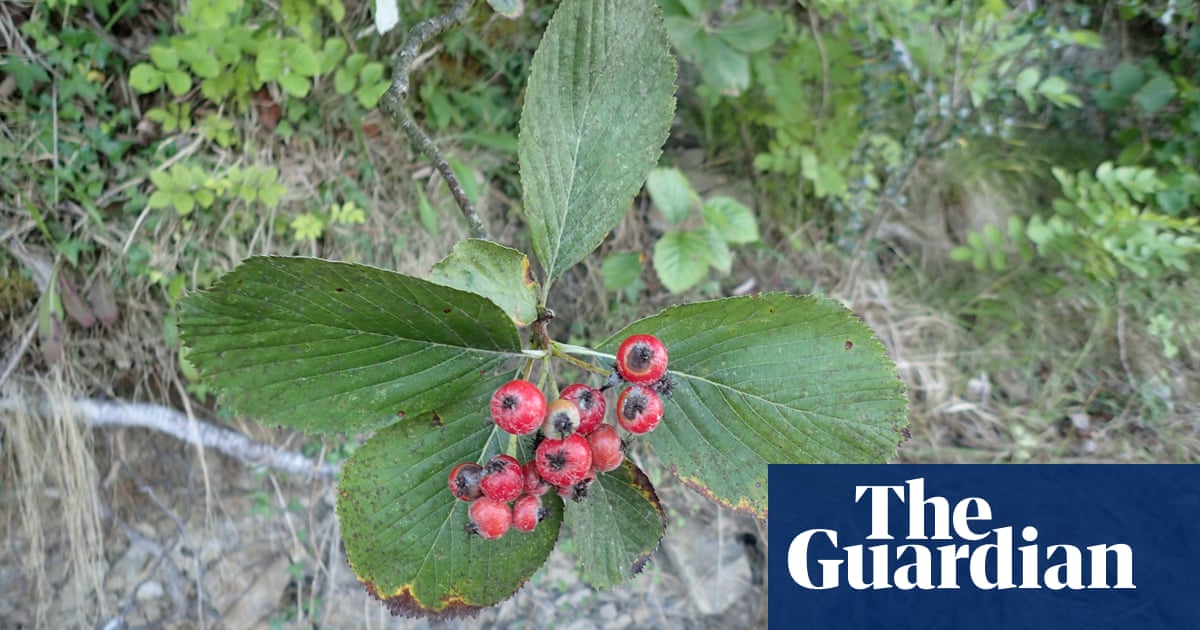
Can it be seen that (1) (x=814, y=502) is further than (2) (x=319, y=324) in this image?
Yes

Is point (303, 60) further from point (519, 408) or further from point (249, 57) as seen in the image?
point (519, 408)

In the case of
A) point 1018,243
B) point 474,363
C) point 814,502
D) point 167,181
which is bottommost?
point 814,502

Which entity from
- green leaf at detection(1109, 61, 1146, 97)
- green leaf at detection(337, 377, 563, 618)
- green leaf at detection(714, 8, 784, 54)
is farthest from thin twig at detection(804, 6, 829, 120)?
green leaf at detection(337, 377, 563, 618)

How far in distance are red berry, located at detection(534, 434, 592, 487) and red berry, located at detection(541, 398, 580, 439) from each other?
10 millimetres

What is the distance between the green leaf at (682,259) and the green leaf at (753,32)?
55cm

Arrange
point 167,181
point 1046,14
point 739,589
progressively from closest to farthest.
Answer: point 167,181, point 1046,14, point 739,589

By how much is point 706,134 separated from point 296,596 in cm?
205

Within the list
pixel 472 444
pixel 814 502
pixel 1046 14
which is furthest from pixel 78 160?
pixel 1046 14

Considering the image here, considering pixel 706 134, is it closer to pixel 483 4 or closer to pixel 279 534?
pixel 483 4

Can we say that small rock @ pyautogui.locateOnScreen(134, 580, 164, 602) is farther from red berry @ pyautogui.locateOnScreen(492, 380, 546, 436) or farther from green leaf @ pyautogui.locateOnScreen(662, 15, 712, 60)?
green leaf @ pyautogui.locateOnScreen(662, 15, 712, 60)

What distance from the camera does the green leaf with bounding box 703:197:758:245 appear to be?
2205mm

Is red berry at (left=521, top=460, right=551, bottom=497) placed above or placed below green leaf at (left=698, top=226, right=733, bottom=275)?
below

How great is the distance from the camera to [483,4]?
2156mm

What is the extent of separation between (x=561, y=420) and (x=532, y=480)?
0.12 m
